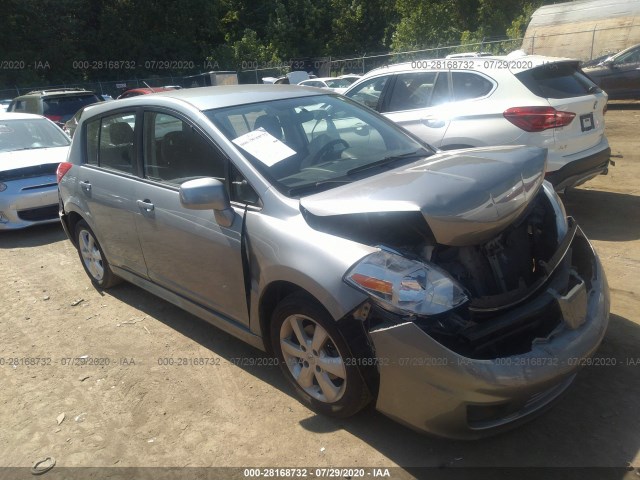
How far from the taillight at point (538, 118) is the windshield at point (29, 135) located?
686cm

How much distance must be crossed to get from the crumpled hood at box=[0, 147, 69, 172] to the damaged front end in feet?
20.6

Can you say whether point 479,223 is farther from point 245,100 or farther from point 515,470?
point 245,100

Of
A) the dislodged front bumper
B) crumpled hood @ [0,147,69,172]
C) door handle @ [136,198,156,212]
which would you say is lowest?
the dislodged front bumper

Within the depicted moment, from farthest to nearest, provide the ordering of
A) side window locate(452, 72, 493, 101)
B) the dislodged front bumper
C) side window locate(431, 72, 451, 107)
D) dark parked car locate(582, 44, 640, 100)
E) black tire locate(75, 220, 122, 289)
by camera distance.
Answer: dark parked car locate(582, 44, 640, 100) < side window locate(431, 72, 451, 107) < side window locate(452, 72, 493, 101) < black tire locate(75, 220, 122, 289) < the dislodged front bumper

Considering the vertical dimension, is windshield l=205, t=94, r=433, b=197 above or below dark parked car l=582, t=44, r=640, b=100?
above

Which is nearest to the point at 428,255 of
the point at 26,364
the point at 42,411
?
the point at 42,411

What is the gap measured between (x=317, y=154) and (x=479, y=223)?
1.31 m

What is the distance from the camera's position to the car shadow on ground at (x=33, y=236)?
287 inches

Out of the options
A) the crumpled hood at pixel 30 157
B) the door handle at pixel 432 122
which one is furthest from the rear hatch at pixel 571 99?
the crumpled hood at pixel 30 157

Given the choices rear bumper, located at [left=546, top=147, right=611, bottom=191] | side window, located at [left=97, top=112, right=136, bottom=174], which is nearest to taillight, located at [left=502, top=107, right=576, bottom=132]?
rear bumper, located at [left=546, top=147, right=611, bottom=191]

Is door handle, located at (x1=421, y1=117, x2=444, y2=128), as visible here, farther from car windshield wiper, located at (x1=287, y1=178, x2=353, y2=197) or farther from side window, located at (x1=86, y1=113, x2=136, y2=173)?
side window, located at (x1=86, y1=113, x2=136, y2=173)

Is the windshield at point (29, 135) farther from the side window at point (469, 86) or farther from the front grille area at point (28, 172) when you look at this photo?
the side window at point (469, 86)

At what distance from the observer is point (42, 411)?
3.57 meters

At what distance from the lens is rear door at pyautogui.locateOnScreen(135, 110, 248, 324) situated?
343cm
